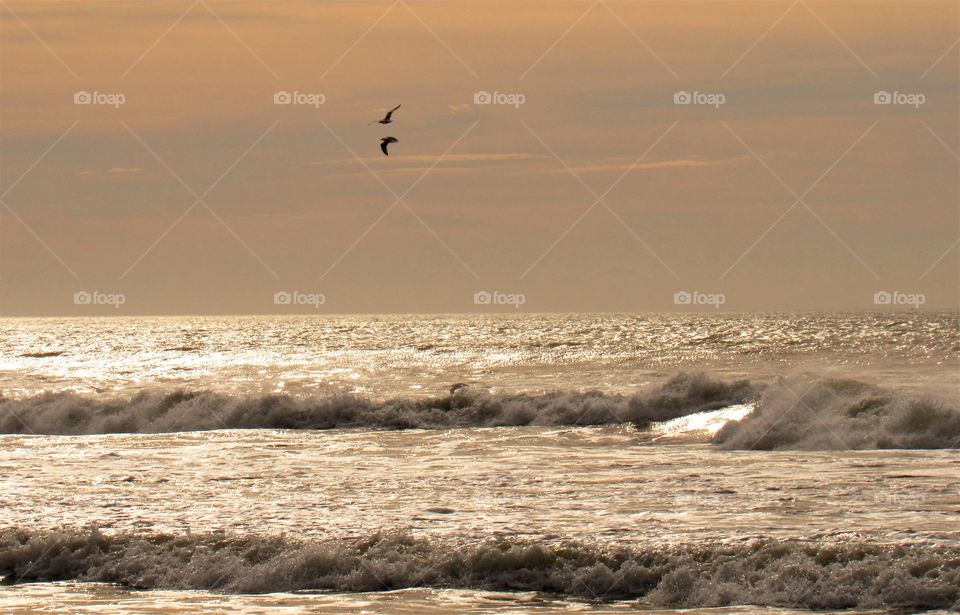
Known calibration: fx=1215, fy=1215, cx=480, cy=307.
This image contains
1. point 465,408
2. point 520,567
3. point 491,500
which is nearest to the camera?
point 520,567

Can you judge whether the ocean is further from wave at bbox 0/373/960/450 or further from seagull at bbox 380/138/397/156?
seagull at bbox 380/138/397/156

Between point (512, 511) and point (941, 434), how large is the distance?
13008mm

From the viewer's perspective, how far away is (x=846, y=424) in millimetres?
27766

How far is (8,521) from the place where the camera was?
17578mm

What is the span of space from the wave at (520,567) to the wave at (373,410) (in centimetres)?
1960

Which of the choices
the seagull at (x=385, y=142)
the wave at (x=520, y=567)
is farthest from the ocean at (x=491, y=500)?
the seagull at (x=385, y=142)

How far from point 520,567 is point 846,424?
15.4m

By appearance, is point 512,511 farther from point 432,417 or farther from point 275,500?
point 432,417

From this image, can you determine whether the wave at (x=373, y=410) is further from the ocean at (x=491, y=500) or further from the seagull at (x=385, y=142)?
the seagull at (x=385, y=142)

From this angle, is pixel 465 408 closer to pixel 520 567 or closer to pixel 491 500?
pixel 491 500

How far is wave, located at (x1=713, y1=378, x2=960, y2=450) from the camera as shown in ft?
85.8

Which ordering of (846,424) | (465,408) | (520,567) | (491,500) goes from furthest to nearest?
(465,408), (846,424), (491,500), (520,567)

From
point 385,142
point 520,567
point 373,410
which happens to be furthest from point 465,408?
point 520,567

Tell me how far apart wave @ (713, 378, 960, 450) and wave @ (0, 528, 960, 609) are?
12.2 metres
